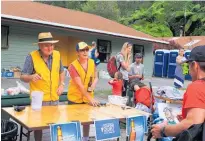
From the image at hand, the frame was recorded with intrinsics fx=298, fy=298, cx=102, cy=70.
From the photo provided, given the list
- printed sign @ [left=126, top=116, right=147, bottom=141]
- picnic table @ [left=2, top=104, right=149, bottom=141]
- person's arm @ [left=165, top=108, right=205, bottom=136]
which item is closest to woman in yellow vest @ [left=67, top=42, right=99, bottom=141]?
picnic table @ [left=2, top=104, right=149, bottom=141]

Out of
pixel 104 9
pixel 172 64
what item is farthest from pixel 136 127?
pixel 104 9

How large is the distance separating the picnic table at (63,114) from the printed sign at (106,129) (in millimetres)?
78

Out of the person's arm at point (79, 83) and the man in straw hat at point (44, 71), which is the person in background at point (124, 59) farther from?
the man in straw hat at point (44, 71)

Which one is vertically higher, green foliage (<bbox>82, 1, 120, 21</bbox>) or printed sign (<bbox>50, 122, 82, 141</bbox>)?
green foliage (<bbox>82, 1, 120, 21</bbox>)

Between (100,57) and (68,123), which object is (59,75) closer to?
(68,123)

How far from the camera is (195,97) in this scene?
81.5 inches

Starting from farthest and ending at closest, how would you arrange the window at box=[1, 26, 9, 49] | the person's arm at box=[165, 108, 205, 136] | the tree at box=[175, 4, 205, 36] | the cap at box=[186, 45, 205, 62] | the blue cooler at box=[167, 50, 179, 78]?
the tree at box=[175, 4, 205, 36]
the blue cooler at box=[167, 50, 179, 78]
the window at box=[1, 26, 9, 49]
the cap at box=[186, 45, 205, 62]
the person's arm at box=[165, 108, 205, 136]

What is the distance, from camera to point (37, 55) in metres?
3.98

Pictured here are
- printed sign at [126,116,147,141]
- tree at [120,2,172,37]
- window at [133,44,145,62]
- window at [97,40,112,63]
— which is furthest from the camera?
tree at [120,2,172,37]

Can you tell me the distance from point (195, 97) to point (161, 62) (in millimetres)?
18025

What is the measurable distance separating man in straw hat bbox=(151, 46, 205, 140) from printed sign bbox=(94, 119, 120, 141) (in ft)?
3.67

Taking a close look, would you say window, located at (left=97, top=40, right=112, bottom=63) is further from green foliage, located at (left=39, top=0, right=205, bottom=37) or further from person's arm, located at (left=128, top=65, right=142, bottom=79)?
green foliage, located at (left=39, top=0, right=205, bottom=37)

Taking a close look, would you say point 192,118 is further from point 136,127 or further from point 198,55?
point 136,127

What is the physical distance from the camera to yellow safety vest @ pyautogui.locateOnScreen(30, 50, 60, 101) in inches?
155
